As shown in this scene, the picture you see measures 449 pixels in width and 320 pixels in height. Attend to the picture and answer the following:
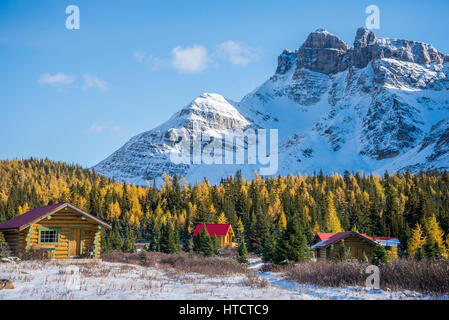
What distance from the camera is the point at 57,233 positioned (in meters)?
27.2

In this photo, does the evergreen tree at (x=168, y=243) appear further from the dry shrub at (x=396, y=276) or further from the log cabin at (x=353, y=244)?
the dry shrub at (x=396, y=276)

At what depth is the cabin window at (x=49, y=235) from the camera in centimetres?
2667

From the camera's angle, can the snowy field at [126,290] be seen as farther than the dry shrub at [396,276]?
No

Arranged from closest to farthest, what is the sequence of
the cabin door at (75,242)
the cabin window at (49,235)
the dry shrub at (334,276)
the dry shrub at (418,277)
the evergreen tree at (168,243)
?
the dry shrub at (418,277), the dry shrub at (334,276), the cabin window at (49,235), the cabin door at (75,242), the evergreen tree at (168,243)

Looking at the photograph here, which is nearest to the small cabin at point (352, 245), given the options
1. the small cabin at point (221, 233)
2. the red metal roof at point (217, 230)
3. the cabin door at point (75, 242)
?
the small cabin at point (221, 233)

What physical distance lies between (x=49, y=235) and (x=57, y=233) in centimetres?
51

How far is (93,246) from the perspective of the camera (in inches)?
1118

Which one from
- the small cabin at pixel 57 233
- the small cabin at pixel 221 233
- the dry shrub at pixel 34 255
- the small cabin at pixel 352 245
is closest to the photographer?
the dry shrub at pixel 34 255

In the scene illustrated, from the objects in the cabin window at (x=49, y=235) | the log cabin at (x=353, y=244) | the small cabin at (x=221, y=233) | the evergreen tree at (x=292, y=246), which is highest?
the cabin window at (x=49, y=235)

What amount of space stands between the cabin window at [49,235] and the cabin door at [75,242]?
1030mm

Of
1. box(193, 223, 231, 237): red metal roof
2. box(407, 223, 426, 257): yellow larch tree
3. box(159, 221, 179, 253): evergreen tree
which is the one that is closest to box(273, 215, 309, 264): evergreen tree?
box(159, 221, 179, 253): evergreen tree

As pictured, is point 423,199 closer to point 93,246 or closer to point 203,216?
point 203,216

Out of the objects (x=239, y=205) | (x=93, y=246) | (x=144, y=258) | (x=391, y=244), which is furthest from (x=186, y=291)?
(x=239, y=205)

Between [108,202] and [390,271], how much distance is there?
106m
